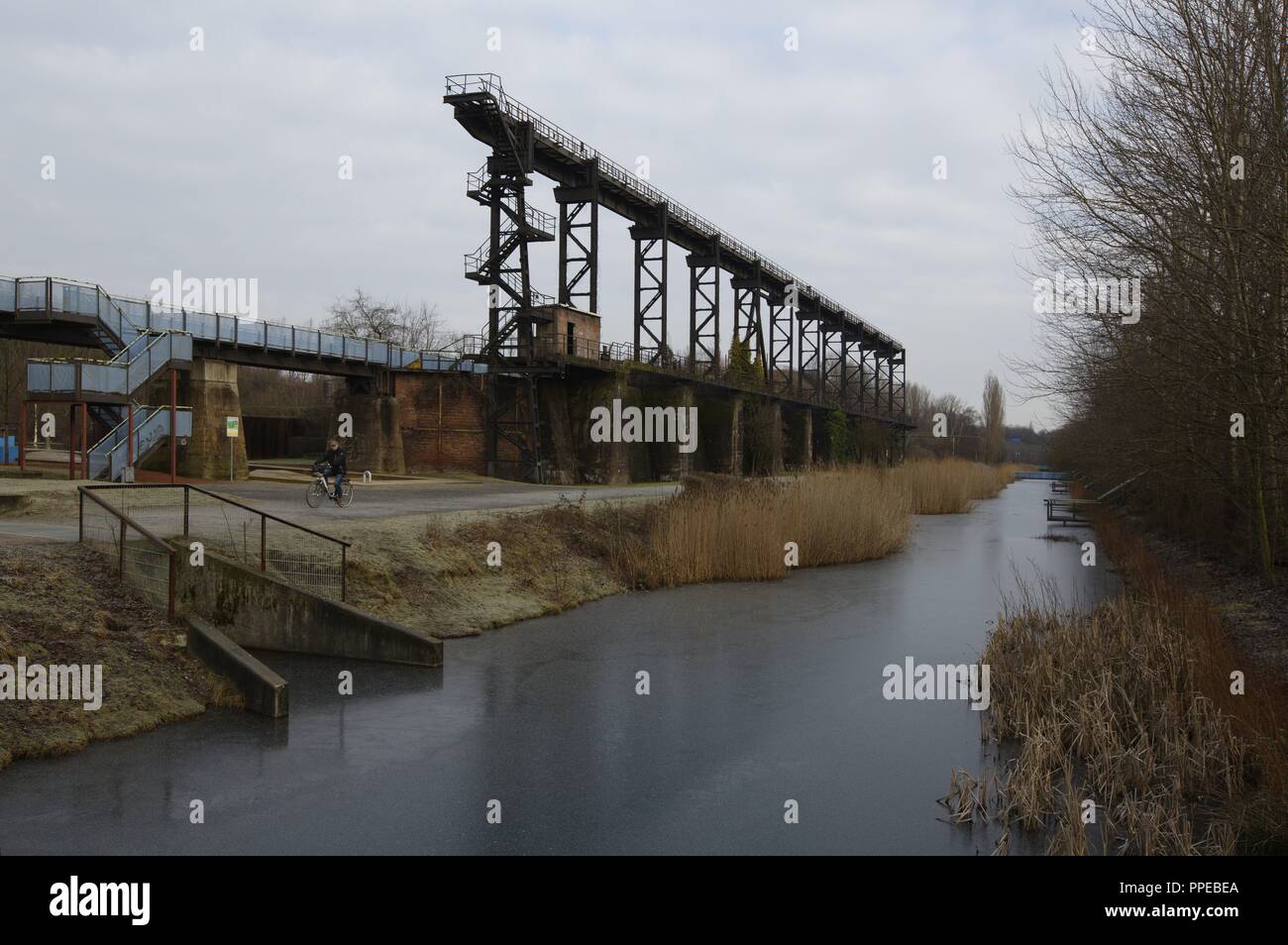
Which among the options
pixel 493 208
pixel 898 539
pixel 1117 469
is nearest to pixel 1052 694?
pixel 1117 469

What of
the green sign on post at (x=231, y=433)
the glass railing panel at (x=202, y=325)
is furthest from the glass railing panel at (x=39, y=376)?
the glass railing panel at (x=202, y=325)

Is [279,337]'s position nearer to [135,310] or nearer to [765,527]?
[135,310]

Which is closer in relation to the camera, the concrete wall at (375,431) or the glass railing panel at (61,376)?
the glass railing panel at (61,376)

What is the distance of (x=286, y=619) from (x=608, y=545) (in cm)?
976

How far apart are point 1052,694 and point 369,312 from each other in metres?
62.9

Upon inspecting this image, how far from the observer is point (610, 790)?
865 cm

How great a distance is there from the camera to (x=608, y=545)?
21547mm

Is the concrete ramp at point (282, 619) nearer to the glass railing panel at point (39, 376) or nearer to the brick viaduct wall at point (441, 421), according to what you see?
the glass railing panel at point (39, 376)

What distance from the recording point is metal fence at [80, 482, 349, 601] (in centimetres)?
1312

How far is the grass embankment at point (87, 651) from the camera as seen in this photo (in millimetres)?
8859

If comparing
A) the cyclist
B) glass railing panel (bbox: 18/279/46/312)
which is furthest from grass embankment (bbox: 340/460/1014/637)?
glass railing panel (bbox: 18/279/46/312)

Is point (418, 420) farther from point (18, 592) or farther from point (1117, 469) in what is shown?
point (18, 592)

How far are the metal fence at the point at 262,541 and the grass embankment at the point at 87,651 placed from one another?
5.21ft

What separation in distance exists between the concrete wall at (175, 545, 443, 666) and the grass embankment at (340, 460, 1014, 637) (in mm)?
1500
